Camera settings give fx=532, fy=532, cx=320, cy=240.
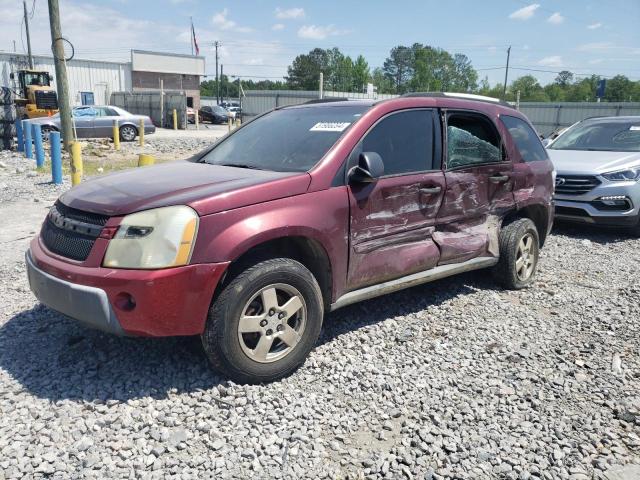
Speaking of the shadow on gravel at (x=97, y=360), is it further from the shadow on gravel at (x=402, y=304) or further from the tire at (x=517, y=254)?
the tire at (x=517, y=254)

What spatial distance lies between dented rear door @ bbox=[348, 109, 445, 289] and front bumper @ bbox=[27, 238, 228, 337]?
3.66ft

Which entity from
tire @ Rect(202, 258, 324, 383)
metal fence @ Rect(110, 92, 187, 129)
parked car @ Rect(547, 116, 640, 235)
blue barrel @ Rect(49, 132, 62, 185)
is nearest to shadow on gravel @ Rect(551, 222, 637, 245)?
parked car @ Rect(547, 116, 640, 235)

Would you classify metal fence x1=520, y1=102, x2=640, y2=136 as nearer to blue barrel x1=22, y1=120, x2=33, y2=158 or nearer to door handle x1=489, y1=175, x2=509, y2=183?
blue barrel x1=22, y1=120, x2=33, y2=158

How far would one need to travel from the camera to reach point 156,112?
37250 mm

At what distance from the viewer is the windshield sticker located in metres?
3.82

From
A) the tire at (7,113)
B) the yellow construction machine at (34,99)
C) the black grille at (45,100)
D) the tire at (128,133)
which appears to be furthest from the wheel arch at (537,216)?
the black grille at (45,100)

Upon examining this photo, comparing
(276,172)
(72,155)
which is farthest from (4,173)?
(276,172)

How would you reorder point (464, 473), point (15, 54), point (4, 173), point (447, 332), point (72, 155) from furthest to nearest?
point (15, 54), point (4, 173), point (72, 155), point (447, 332), point (464, 473)

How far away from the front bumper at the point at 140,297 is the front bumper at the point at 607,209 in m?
6.46

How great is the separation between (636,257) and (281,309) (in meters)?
5.63

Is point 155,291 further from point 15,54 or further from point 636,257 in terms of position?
point 15,54

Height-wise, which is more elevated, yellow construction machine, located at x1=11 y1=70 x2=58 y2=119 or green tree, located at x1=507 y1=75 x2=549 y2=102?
green tree, located at x1=507 y1=75 x2=549 y2=102

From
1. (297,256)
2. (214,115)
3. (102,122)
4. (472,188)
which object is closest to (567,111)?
(102,122)

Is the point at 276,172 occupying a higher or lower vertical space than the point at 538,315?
higher
